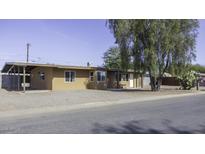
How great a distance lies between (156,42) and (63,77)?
35.7 feet

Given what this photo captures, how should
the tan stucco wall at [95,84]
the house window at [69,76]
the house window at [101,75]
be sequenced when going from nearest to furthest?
the house window at [69,76] < the tan stucco wall at [95,84] < the house window at [101,75]

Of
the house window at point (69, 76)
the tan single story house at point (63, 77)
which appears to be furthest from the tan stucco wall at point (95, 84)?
the house window at point (69, 76)

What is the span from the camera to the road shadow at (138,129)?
802cm

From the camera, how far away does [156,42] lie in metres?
29.8

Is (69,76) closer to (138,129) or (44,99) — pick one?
(44,99)

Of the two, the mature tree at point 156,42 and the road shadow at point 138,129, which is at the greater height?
the mature tree at point 156,42

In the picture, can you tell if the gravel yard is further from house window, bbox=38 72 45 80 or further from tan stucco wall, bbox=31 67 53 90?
house window, bbox=38 72 45 80

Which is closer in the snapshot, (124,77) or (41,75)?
(41,75)

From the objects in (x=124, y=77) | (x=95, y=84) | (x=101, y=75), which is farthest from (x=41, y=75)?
(x=124, y=77)

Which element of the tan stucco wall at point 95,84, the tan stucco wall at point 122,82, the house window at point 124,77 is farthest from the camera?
the house window at point 124,77

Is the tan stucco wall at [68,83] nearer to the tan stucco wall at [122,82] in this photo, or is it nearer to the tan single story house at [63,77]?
the tan single story house at [63,77]

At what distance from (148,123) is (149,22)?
21312mm

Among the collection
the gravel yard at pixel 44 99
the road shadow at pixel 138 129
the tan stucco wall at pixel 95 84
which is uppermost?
the tan stucco wall at pixel 95 84
